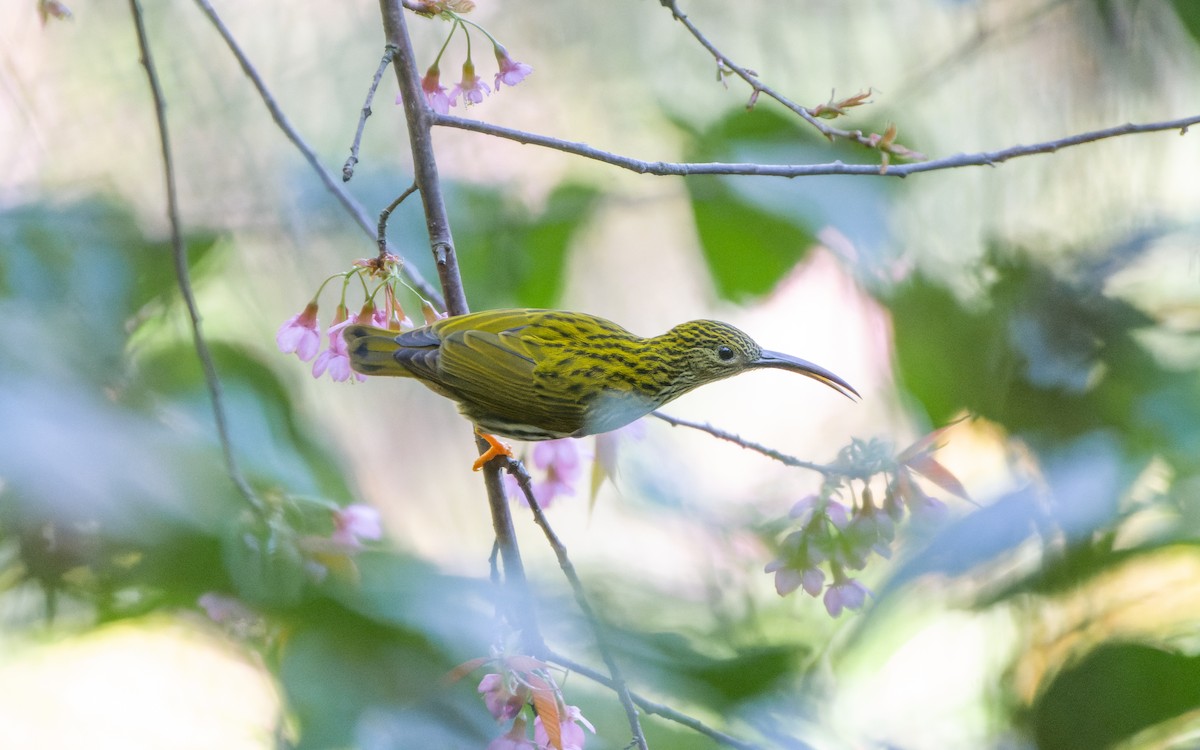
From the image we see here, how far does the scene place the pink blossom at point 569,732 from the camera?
915 mm

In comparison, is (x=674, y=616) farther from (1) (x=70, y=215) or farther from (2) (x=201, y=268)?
(1) (x=70, y=215)

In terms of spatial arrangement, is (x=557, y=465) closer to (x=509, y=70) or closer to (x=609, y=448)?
(x=609, y=448)

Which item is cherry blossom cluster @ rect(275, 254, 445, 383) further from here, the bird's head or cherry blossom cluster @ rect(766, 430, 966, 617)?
cherry blossom cluster @ rect(766, 430, 966, 617)

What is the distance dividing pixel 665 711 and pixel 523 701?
22 centimetres

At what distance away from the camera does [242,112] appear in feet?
5.94

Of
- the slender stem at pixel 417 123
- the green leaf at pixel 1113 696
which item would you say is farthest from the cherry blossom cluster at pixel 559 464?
the green leaf at pixel 1113 696

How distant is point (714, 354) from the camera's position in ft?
4.30

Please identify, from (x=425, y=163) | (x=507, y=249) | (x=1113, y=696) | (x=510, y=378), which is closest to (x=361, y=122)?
(x=425, y=163)

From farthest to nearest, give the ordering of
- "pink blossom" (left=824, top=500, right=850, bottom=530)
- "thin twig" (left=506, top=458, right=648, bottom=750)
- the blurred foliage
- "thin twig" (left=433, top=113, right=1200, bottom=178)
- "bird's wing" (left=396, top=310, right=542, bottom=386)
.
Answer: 1. the blurred foliage
2. "bird's wing" (left=396, top=310, right=542, bottom=386)
3. "pink blossom" (left=824, top=500, right=850, bottom=530)
4. "thin twig" (left=433, top=113, right=1200, bottom=178)
5. "thin twig" (left=506, top=458, right=648, bottom=750)

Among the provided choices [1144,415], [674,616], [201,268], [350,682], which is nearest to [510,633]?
[674,616]

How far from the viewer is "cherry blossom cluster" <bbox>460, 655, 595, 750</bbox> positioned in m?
0.85

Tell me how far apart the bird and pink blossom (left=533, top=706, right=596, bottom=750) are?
372 mm

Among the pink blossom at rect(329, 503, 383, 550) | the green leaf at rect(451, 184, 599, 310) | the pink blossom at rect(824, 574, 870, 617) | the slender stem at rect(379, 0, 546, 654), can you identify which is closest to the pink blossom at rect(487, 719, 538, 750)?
the slender stem at rect(379, 0, 546, 654)

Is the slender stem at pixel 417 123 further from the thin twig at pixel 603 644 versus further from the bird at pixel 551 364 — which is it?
the thin twig at pixel 603 644
